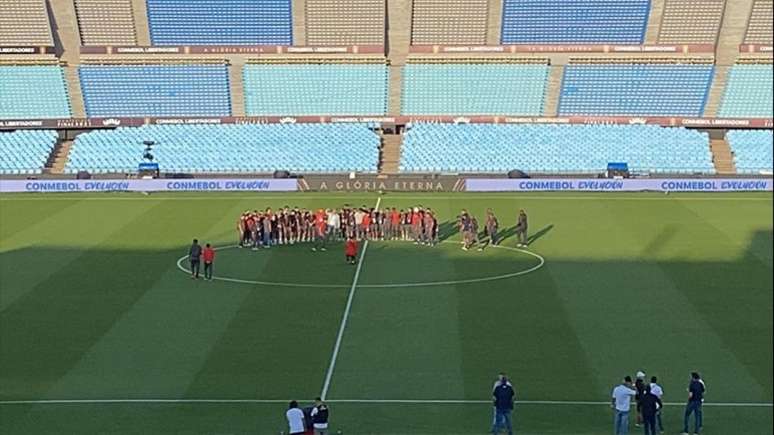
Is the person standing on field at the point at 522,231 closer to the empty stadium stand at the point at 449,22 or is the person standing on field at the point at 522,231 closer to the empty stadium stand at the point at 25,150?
the empty stadium stand at the point at 449,22

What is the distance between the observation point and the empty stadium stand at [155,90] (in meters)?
51.8

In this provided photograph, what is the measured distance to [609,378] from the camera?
1684 centimetres

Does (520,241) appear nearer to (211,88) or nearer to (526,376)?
(526,376)

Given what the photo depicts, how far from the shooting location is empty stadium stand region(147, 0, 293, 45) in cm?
5272

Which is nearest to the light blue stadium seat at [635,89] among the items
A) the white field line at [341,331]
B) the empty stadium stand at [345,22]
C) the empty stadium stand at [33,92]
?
the empty stadium stand at [345,22]

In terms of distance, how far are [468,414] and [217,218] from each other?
21780 millimetres

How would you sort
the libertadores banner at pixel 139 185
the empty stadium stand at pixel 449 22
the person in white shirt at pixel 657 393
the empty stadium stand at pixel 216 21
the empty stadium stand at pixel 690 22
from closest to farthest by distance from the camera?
the person in white shirt at pixel 657 393 < the libertadores banner at pixel 139 185 < the empty stadium stand at pixel 216 21 < the empty stadium stand at pixel 690 22 < the empty stadium stand at pixel 449 22

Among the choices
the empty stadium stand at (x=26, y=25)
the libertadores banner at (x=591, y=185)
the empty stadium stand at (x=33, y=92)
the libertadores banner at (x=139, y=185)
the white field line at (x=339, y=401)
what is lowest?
the libertadores banner at (x=139, y=185)

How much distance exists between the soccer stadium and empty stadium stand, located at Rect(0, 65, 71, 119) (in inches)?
6.5

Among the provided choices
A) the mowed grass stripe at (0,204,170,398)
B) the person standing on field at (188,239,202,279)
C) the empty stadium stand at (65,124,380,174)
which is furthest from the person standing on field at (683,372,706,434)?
the empty stadium stand at (65,124,380,174)

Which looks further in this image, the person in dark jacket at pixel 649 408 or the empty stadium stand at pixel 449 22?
the empty stadium stand at pixel 449 22

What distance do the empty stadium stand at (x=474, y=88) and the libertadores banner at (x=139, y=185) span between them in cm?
1316

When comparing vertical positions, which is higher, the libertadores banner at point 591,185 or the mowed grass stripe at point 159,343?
the mowed grass stripe at point 159,343

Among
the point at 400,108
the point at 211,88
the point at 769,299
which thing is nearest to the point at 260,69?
the point at 211,88
